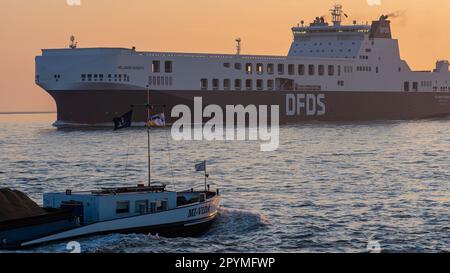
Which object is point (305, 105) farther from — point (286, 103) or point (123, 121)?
point (123, 121)

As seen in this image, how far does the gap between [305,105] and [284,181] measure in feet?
255

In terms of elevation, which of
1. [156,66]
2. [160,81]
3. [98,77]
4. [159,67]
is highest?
[156,66]

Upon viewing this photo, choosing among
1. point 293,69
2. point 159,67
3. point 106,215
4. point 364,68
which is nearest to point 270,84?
point 293,69

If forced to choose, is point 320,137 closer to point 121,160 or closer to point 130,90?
point 130,90

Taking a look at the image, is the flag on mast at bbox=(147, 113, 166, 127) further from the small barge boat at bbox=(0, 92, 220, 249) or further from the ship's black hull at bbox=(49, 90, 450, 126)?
the ship's black hull at bbox=(49, 90, 450, 126)

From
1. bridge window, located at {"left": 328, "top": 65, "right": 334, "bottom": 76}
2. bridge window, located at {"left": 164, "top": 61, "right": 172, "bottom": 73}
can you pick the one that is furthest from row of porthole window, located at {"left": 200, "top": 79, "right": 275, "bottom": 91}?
bridge window, located at {"left": 328, "top": 65, "right": 334, "bottom": 76}

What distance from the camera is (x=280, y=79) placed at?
→ 127 meters

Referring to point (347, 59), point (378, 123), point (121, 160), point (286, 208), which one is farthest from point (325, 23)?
point (286, 208)

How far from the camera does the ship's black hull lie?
348 ft

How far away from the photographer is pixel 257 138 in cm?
9694

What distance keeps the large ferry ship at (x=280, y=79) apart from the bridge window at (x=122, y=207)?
73818mm

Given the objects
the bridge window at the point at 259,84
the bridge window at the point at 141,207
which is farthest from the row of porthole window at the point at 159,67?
the bridge window at the point at 141,207

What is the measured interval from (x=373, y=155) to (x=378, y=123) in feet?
194

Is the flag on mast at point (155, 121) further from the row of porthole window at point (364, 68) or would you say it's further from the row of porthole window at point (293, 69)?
the row of porthole window at point (364, 68)
